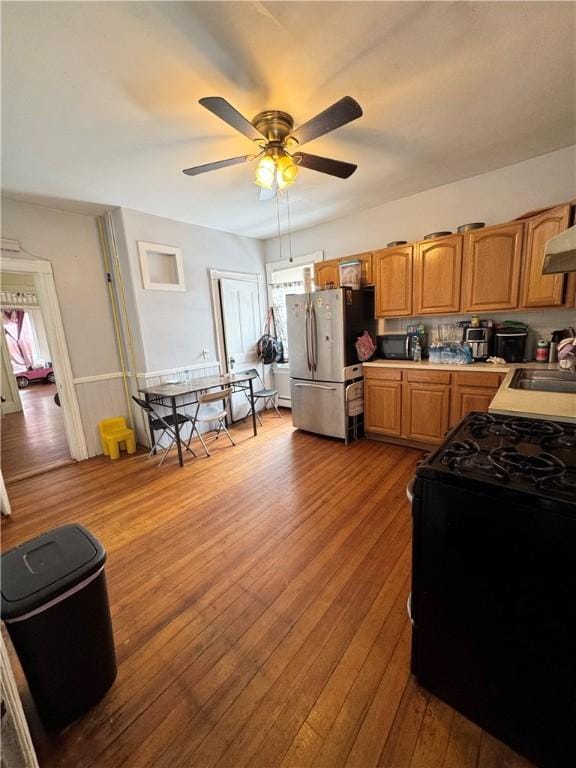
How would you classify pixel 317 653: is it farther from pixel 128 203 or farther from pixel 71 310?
pixel 128 203

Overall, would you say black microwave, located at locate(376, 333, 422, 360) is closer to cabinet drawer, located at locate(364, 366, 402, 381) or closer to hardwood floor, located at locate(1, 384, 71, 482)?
cabinet drawer, located at locate(364, 366, 402, 381)

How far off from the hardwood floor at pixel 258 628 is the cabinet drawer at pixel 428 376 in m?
0.93

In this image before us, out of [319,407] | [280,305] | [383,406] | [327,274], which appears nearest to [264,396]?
[319,407]

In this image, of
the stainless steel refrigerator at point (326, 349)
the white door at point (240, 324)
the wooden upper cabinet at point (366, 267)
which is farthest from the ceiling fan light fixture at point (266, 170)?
the white door at point (240, 324)

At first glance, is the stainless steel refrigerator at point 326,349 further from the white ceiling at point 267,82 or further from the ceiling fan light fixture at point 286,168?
the ceiling fan light fixture at point 286,168

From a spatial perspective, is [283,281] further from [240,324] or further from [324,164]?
[324,164]

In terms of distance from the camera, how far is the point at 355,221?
4090 mm

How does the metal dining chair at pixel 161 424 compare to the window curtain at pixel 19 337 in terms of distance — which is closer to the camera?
the metal dining chair at pixel 161 424

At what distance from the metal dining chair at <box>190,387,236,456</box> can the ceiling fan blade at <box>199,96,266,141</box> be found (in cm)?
237

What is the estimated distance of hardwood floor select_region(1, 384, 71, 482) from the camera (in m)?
3.63

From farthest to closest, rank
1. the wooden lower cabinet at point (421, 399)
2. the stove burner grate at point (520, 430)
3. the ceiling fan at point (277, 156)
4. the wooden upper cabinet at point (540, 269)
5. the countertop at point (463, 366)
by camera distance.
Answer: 1. the wooden lower cabinet at point (421, 399)
2. the countertop at point (463, 366)
3. the wooden upper cabinet at point (540, 269)
4. the ceiling fan at point (277, 156)
5. the stove burner grate at point (520, 430)

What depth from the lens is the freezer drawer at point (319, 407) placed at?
3680 millimetres

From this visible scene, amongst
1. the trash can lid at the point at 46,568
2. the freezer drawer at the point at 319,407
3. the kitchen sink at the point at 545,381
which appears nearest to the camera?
the trash can lid at the point at 46,568

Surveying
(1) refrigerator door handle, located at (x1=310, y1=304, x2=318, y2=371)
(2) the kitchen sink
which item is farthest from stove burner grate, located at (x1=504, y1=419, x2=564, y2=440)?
(1) refrigerator door handle, located at (x1=310, y1=304, x2=318, y2=371)
